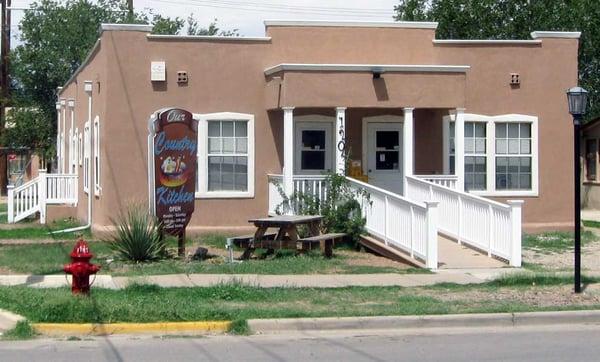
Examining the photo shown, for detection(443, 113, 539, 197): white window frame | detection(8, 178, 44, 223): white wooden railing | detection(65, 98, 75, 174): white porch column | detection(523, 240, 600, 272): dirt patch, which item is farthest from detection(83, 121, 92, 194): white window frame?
detection(523, 240, 600, 272): dirt patch

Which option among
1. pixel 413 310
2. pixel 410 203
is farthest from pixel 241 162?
pixel 413 310

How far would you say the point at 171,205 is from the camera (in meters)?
17.7

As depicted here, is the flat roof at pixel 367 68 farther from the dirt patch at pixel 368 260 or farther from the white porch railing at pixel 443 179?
the dirt patch at pixel 368 260

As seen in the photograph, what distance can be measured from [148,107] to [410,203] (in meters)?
7.08

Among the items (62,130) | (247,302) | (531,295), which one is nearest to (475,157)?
(531,295)

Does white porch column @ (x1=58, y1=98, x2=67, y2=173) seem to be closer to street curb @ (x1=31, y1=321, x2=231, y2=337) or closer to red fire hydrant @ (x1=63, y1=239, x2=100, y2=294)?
red fire hydrant @ (x1=63, y1=239, x2=100, y2=294)

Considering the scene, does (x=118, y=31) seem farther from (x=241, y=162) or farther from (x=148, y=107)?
(x=241, y=162)

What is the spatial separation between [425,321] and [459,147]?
31.9 ft

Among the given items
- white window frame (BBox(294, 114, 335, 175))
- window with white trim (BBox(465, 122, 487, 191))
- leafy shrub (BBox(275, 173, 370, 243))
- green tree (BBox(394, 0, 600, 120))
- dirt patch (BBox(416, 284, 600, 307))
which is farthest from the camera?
green tree (BBox(394, 0, 600, 120))

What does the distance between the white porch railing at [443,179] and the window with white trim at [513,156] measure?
190 centimetres

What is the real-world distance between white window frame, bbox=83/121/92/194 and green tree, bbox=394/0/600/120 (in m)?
17.3

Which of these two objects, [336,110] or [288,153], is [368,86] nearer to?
[336,110]

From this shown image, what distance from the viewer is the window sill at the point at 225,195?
71.0 ft

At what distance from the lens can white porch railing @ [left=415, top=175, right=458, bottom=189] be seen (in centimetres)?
2134
